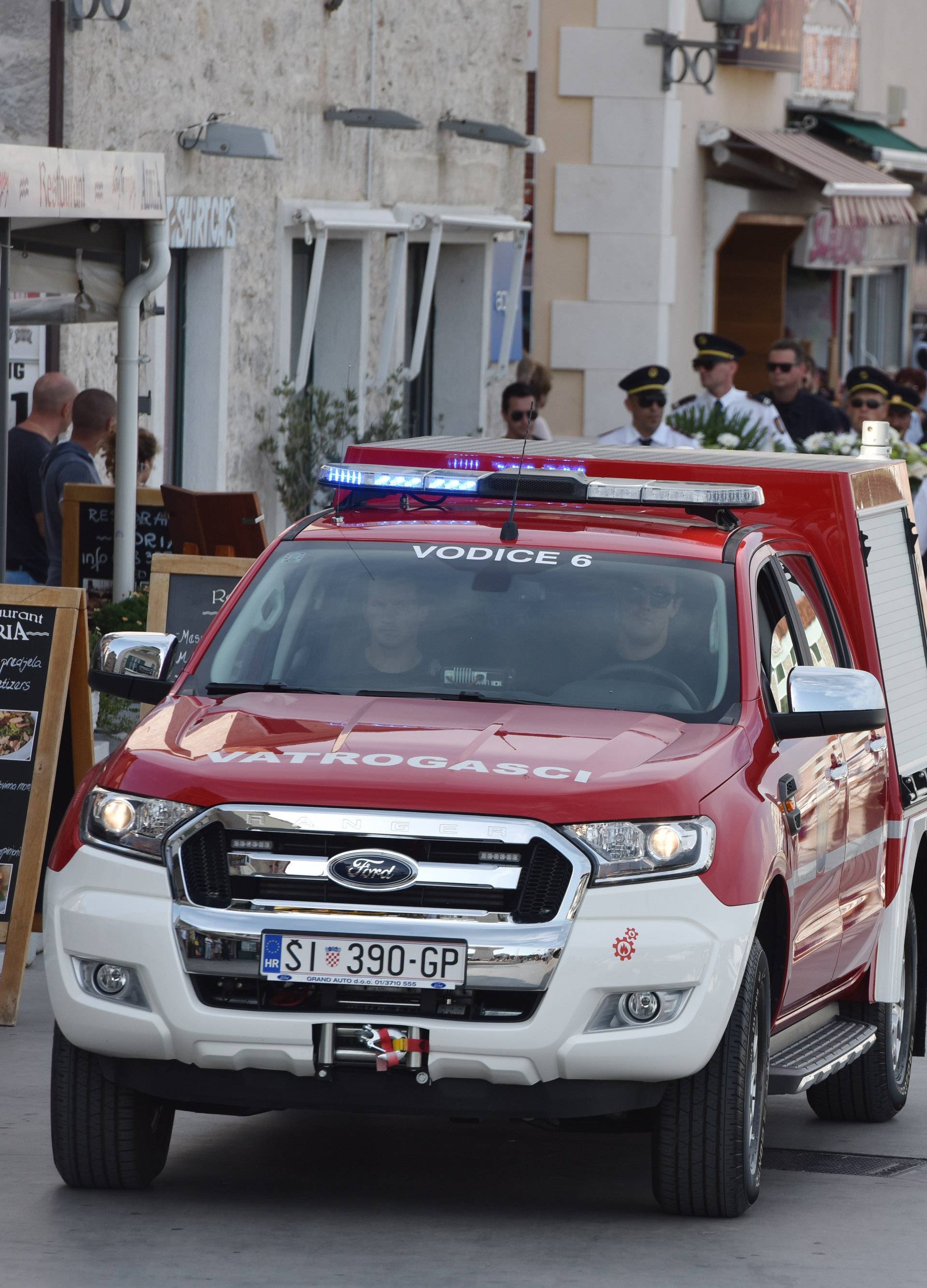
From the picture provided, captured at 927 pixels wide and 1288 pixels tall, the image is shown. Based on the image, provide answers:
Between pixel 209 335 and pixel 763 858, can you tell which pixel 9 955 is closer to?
pixel 763 858

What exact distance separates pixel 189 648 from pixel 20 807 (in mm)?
1760

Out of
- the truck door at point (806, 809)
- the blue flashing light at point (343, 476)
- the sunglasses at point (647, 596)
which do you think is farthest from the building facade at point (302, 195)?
the sunglasses at point (647, 596)

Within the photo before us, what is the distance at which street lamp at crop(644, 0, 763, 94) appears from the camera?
2284 cm

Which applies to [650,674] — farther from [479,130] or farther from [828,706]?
[479,130]

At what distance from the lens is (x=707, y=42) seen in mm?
23781

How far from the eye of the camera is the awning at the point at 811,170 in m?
25.8

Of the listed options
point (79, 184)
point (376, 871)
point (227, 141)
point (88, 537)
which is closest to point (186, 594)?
point (79, 184)

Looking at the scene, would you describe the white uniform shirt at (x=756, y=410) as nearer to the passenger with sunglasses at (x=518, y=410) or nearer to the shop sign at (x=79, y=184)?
the passenger with sunglasses at (x=518, y=410)

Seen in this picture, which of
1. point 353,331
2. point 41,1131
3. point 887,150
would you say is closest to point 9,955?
point 41,1131

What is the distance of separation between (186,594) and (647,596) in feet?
11.9

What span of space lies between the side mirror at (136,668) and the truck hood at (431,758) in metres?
0.33

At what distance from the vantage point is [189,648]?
400 inches

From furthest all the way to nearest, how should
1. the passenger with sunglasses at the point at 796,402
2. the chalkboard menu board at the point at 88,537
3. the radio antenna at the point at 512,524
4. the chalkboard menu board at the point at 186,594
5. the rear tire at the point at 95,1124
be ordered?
the passenger with sunglasses at the point at 796,402 < the chalkboard menu board at the point at 88,537 < the chalkboard menu board at the point at 186,594 < the radio antenna at the point at 512,524 < the rear tire at the point at 95,1124

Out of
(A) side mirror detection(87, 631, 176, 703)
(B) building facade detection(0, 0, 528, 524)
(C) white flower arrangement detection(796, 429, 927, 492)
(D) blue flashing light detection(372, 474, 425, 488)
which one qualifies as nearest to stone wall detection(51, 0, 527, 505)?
(B) building facade detection(0, 0, 528, 524)
